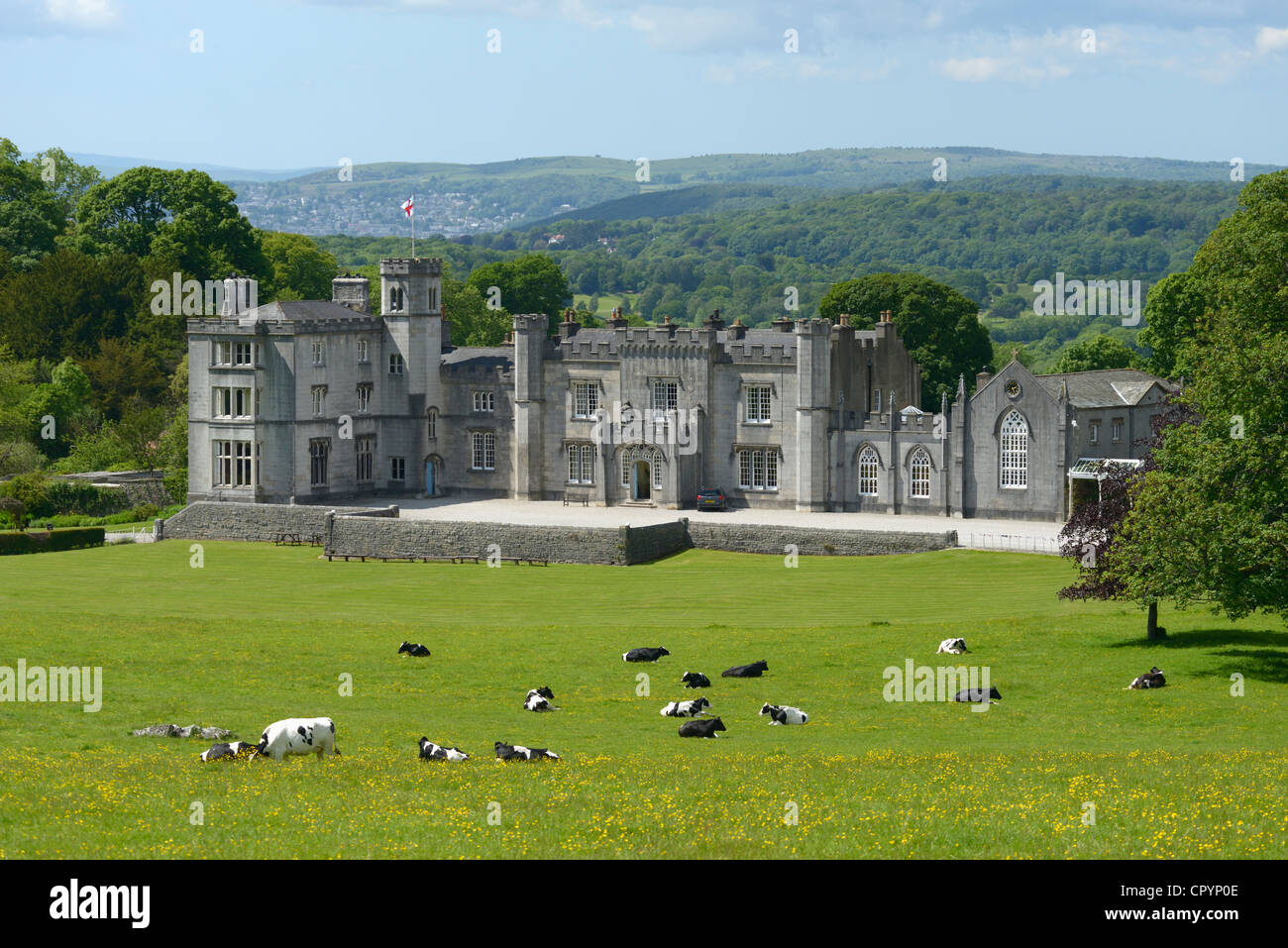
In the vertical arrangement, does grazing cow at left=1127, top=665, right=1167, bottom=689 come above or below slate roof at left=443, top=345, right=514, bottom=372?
below

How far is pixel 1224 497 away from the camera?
1742 inches

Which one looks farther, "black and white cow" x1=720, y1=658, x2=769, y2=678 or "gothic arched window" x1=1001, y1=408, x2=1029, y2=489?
"gothic arched window" x1=1001, y1=408, x2=1029, y2=489

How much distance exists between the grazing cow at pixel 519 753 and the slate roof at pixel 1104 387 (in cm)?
4682

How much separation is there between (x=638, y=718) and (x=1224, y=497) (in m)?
16.3

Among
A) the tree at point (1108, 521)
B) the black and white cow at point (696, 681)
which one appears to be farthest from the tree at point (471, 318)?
the black and white cow at point (696, 681)

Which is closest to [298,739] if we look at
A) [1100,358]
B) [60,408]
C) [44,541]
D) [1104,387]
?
[44,541]

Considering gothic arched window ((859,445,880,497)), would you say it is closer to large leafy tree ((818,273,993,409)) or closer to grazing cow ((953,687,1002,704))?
large leafy tree ((818,273,993,409))

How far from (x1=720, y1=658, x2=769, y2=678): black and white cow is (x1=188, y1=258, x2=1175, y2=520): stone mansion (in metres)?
33.0

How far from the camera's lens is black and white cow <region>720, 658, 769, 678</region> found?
1673 inches

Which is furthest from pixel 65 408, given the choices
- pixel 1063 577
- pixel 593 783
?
pixel 593 783

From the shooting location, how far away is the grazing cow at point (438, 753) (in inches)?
1225

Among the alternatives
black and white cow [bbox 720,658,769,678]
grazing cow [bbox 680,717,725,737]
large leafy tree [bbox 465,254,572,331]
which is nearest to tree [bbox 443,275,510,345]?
large leafy tree [bbox 465,254,572,331]

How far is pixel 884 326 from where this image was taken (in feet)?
277
